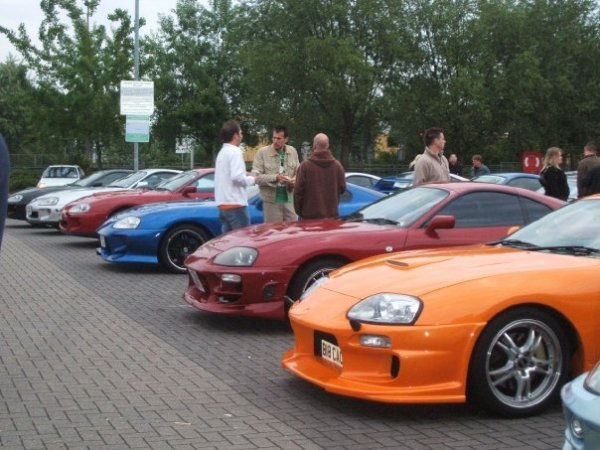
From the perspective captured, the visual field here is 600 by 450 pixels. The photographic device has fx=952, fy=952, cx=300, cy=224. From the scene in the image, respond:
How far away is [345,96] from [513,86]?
7795mm

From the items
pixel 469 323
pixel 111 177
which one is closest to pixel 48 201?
pixel 111 177

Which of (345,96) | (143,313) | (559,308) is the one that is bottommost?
(143,313)

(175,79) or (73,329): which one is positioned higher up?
(175,79)

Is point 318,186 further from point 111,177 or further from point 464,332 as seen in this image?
point 111,177

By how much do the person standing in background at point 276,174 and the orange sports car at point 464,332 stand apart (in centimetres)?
542

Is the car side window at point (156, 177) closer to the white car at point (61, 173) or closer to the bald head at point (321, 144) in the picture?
the bald head at point (321, 144)

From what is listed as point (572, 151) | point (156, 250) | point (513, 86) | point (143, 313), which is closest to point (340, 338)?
point (143, 313)

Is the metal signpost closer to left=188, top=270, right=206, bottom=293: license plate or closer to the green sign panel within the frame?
the green sign panel

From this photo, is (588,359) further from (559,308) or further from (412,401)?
(412,401)

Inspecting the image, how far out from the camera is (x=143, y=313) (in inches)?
362

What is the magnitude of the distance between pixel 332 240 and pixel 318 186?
87.3 inches

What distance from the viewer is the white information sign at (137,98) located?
28.6m

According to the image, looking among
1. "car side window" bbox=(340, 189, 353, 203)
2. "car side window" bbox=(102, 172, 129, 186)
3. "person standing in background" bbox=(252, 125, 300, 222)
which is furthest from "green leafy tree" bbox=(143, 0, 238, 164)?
"person standing in background" bbox=(252, 125, 300, 222)

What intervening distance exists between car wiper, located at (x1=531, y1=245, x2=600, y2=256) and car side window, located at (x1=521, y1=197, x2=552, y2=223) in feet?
8.92
